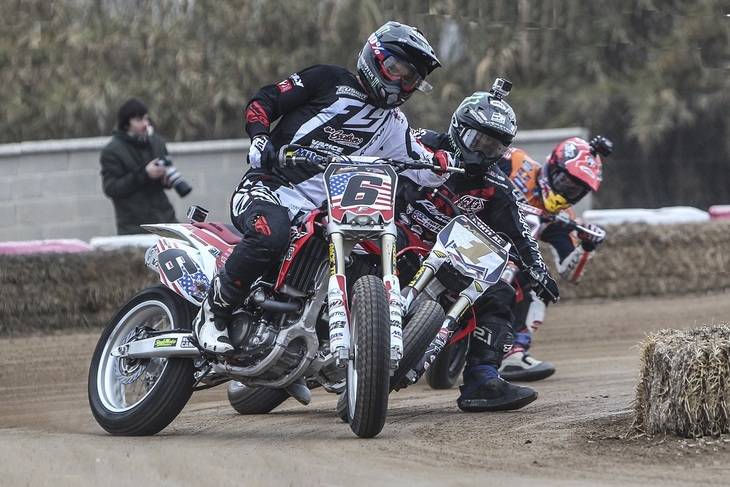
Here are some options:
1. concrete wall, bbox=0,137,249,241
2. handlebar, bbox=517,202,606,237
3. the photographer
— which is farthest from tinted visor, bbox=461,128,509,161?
concrete wall, bbox=0,137,249,241

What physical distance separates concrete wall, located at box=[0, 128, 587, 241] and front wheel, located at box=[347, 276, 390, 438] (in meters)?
7.70

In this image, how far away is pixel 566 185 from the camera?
9141 mm

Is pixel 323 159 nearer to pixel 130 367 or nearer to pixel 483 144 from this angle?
pixel 483 144

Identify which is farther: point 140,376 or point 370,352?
point 140,376

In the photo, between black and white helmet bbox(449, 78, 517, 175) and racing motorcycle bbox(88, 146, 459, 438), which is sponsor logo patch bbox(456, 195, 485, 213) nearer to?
black and white helmet bbox(449, 78, 517, 175)

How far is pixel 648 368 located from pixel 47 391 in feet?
14.0

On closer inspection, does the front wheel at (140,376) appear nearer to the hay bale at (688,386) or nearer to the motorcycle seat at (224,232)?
the motorcycle seat at (224,232)

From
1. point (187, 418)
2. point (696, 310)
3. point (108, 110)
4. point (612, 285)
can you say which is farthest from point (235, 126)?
point (187, 418)

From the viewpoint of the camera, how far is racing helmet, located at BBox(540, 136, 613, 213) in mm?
9086

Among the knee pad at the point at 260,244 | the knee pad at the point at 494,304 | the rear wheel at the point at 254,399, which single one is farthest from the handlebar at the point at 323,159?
the rear wheel at the point at 254,399

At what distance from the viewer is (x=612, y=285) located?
522 inches

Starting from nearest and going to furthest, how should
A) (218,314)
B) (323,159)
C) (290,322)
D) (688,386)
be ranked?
1. (688,386)
2. (323,159)
3. (290,322)
4. (218,314)

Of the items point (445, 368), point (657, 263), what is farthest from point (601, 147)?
point (657, 263)

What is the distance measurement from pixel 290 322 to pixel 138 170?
5.39 m
